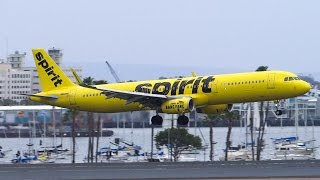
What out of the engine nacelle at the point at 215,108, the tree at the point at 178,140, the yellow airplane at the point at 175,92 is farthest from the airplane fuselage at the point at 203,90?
the tree at the point at 178,140

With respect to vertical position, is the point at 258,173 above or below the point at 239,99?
below

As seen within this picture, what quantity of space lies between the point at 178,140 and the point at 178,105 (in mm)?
42226

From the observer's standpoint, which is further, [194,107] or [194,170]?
[194,107]

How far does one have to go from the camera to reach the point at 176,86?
7144 cm

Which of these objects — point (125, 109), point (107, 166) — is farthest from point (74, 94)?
point (107, 166)

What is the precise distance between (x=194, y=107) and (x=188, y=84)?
1.90m

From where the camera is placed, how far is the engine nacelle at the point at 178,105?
6925 cm

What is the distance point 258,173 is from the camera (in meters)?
50.8

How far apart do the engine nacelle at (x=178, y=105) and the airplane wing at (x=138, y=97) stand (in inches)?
19.9

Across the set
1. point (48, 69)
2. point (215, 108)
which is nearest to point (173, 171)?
point (215, 108)

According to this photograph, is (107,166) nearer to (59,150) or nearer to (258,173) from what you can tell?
(258,173)

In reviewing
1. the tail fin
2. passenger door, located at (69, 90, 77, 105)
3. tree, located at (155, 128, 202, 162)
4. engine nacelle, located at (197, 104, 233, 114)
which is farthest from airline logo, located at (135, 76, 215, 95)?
tree, located at (155, 128, 202, 162)

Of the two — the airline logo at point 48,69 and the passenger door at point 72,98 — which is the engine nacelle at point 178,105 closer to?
the passenger door at point 72,98

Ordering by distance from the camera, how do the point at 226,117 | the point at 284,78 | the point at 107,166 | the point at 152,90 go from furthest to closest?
the point at 226,117, the point at 152,90, the point at 284,78, the point at 107,166
